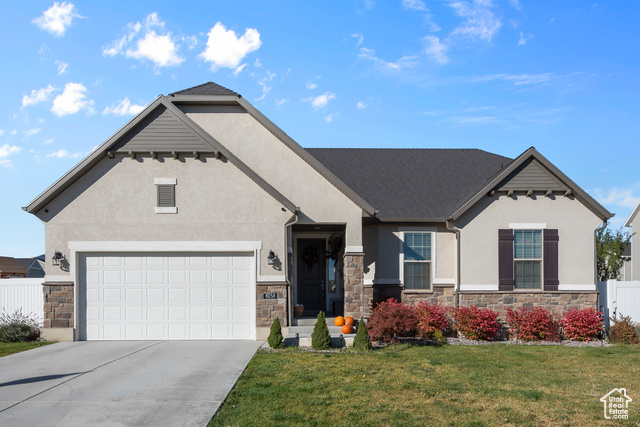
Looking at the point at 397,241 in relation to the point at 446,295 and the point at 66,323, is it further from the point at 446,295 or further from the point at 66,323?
the point at 66,323

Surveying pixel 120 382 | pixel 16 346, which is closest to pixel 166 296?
pixel 16 346

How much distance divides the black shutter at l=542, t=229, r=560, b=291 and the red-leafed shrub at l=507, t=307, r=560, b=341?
2.87ft

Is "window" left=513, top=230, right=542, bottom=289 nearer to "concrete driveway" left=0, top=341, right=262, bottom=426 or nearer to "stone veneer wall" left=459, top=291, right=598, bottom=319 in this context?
"stone veneer wall" left=459, top=291, right=598, bottom=319

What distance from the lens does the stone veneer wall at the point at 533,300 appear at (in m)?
16.6

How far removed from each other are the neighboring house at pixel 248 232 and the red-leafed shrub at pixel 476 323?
29.4 inches

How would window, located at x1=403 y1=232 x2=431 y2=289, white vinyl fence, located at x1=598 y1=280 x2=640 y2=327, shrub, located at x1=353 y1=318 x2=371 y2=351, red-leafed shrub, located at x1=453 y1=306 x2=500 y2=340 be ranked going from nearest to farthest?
1. shrub, located at x1=353 y1=318 x2=371 y2=351
2. red-leafed shrub, located at x1=453 y1=306 x2=500 y2=340
3. window, located at x1=403 y1=232 x2=431 y2=289
4. white vinyl fence, located at x1=598 y1=280 x2=640 y2=327

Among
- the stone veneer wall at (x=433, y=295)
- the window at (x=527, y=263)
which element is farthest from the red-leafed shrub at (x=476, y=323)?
the window at (x=527, y=263)

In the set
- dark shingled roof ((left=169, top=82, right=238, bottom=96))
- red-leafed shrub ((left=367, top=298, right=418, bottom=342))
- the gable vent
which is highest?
dark shingled roof ((left=169, top=82, right=238, bottom=96))

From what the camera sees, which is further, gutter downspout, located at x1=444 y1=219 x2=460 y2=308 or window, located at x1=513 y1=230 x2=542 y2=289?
window, located at x1=513 y1=230 x2=542 y2=289

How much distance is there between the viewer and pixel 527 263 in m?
16.9

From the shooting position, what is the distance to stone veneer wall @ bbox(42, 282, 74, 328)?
587 inches

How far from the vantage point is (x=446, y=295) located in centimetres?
1706

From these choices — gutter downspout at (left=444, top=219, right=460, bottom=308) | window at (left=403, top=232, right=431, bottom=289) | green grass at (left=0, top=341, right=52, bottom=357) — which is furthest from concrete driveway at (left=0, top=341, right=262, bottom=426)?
gutter downspout at (left=444, top=219, right=460, bottom=308)

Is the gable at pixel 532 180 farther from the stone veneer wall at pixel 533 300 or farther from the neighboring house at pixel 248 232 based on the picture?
the stone veneer wall at pixel 533 300
